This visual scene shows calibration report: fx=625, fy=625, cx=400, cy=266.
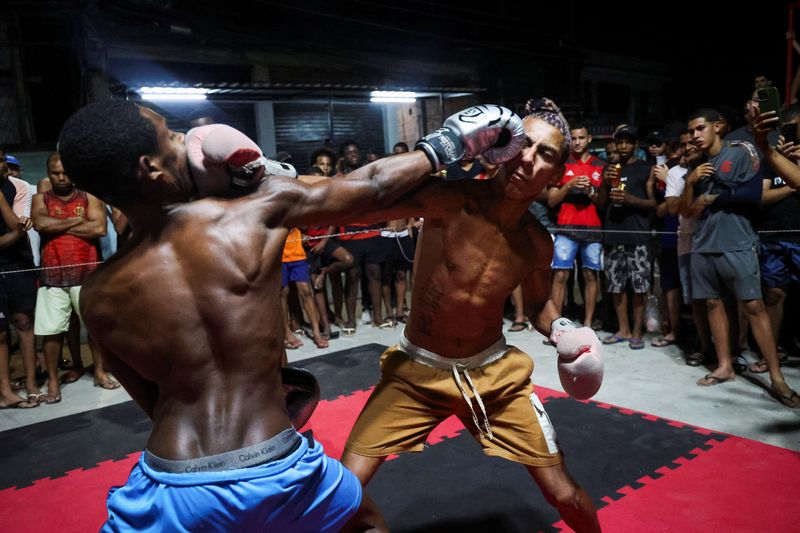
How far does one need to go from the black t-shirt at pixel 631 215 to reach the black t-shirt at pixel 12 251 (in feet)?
17.6

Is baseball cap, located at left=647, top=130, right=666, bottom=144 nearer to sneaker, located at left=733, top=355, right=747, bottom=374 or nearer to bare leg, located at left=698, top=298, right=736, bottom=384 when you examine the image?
bare leg, located at left=698, top=298, right=736, bottom=384

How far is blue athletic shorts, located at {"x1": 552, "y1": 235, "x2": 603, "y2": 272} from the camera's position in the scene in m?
6.34

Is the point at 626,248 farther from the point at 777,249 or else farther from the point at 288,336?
the point at 288,336

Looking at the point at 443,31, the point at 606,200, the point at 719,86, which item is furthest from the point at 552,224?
the point at 719,86

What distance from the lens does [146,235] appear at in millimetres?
1666

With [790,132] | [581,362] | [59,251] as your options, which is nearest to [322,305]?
[59,251]

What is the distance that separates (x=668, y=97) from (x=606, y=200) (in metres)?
12.4

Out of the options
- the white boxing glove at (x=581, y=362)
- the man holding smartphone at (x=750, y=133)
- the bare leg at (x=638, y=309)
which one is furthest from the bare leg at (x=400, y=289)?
the white boxing glove at (x=581, y=362)

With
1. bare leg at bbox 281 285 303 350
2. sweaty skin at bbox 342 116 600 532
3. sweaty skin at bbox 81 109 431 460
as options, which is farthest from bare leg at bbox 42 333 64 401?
sweaty skin at bbox 81 109 431 460

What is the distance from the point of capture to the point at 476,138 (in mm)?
2096

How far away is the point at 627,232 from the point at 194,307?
5.25 m

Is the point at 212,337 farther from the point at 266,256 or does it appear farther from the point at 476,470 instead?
the point at 476,470

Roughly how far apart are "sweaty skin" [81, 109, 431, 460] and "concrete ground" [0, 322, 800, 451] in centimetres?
301

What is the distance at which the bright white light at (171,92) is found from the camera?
7.55 meters
